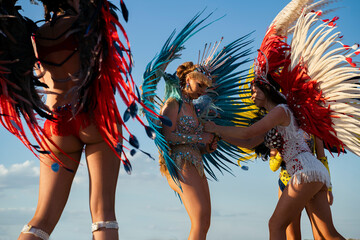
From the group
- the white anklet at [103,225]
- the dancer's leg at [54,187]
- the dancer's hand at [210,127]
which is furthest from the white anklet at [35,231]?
the dancer's hand at [210,127]

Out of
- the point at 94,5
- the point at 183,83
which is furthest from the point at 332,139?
the point at 94,5

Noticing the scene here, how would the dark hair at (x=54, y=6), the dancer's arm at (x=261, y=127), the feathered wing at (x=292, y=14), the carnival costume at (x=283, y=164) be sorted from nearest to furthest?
the dark hair at (x=54, y=6)
the dancer's arm at (x=261, y=127)
the carnival costume at (x=283, y=164)
the feathered wing at (x=292, y=14)

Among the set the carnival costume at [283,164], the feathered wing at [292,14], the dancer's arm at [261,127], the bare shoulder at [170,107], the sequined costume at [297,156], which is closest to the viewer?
the sequined costume at [297,156]

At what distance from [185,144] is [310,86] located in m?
1.33

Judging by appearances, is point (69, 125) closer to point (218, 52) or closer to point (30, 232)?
point (30, 232)

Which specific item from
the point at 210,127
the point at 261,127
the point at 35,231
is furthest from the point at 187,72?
the point at 35,231

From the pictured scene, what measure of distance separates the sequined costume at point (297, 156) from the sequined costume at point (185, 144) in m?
0.69

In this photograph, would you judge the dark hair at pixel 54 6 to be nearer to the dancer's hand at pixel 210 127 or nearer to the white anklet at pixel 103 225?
the white anklet at pixel 103 225

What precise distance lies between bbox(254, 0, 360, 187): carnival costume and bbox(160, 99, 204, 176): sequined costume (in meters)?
0.71

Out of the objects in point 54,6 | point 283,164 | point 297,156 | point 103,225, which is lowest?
point 103,225

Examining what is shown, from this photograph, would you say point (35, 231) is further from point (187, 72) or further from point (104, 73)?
point (187, 72)

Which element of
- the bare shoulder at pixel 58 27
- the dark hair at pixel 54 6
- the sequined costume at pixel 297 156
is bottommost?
the sequined costume at pixel 297 156

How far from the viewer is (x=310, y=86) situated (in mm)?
4246

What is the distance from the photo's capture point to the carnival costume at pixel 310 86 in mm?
4027
